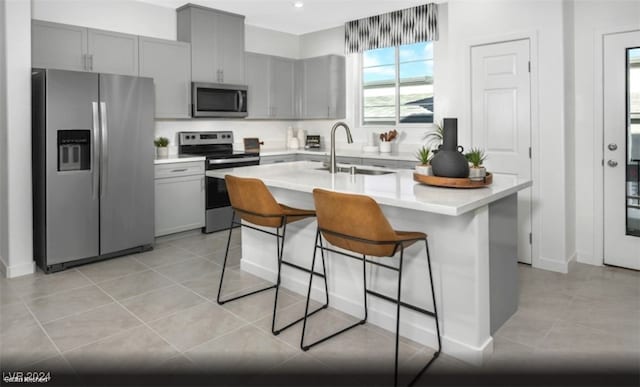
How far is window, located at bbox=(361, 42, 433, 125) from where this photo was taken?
5.43 m

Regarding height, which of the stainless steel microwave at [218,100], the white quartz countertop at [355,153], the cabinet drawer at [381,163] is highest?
the stainless steel microwave at [218,100]

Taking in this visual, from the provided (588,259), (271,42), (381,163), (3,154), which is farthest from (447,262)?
(271,42)

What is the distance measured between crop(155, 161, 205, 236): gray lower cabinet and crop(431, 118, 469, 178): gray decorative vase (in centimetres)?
310

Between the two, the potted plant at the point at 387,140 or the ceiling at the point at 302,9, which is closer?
the ceiling at the point at 302,9

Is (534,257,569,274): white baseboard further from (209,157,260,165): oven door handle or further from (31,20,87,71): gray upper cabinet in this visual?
(31,20,87,71): gray upper cabinet

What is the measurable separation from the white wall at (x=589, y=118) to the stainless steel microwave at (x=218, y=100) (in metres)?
3.61

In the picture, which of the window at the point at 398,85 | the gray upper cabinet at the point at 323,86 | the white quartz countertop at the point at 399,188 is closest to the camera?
the white quartz countertop at the point at 399,188

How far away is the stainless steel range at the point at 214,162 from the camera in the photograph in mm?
5098

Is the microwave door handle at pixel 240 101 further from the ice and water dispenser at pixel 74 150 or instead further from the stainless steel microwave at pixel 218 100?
the ice and water dispenser at pixel 74 150

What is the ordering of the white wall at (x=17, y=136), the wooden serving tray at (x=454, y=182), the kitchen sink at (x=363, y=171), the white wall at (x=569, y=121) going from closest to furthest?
the wooden serving tray at (x=454, y=182) → the kitchen sink at (x=363, y=171) → the white wall at (x=17, y=136) → the white wall at (x=569, y=121)

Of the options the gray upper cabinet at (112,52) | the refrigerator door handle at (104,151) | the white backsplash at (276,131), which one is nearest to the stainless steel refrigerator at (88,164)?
the refrigerator door handle at (104,151)

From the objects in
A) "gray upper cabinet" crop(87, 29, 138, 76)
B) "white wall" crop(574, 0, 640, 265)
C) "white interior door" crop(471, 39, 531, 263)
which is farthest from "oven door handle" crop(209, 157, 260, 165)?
"white wall" crop(574, 0, 640, 265)

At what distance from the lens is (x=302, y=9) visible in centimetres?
529

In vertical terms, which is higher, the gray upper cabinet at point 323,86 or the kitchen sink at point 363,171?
the gray upper cabinet at point 323,86
